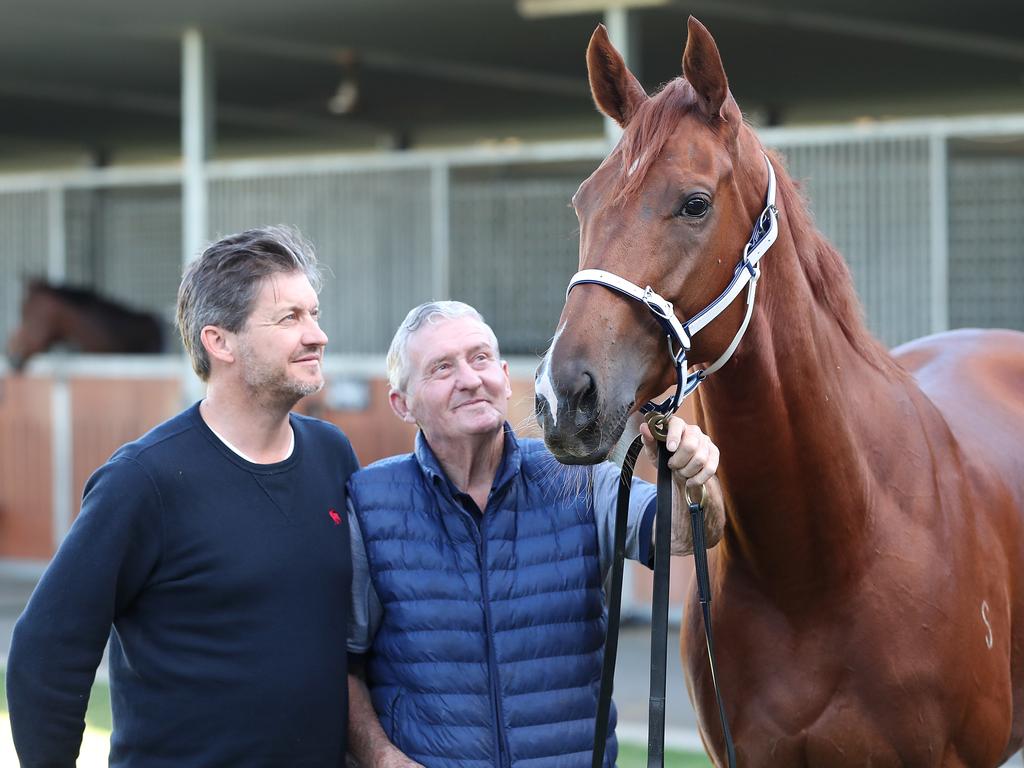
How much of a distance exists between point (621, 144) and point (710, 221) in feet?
0.62

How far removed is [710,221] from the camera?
196 cm

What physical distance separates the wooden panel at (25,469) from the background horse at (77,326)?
8.6 inches

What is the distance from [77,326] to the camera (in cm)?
869

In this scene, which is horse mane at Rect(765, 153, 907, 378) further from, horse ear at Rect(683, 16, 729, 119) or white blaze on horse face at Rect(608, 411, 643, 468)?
white blaze on horse face at Rect(608, 411, 643, 468)

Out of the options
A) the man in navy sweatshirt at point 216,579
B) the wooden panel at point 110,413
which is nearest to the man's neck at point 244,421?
the man in navy sweatshirt at point 216,579

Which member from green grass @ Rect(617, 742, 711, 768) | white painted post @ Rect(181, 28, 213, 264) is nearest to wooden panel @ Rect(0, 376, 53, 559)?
white painted post @ Rect(181, 28, 213, 264)

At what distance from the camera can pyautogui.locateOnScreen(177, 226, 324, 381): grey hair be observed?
2133 millimetres

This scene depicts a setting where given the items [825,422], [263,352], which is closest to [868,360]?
[825,422]

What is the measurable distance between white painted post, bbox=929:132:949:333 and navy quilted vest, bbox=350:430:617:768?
3706 mm

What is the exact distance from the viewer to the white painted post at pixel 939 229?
5508 mm

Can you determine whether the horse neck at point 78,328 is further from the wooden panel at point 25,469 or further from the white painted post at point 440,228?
the white painted post at point 440,228

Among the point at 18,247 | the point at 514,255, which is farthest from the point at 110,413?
the point at 514,255

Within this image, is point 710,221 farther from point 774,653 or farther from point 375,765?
point 375,765

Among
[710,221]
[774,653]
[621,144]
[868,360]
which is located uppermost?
[621,144]
